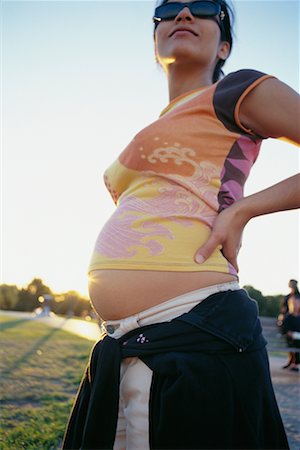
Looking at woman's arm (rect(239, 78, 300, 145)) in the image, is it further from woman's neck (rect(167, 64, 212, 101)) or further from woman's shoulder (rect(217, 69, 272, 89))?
woman's neck (rect(167, 64, 212, 101))

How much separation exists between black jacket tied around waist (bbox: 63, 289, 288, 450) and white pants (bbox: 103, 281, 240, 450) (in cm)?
2

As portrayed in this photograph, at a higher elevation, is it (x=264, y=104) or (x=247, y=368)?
(x=264, y=104)

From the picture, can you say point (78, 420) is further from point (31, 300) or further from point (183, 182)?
point (31, 300)

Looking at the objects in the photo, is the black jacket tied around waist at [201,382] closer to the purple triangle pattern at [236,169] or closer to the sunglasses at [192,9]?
the purple triangle pattern at [236,169]

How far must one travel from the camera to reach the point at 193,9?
1721 millimetres

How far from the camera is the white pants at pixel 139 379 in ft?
4.11

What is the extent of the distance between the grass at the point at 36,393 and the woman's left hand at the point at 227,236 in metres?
2.18

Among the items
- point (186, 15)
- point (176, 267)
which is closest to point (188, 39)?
point (186, 15)

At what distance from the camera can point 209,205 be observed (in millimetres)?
1425

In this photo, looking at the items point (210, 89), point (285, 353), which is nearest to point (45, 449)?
point (210, 89)

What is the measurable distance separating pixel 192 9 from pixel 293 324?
7792mm

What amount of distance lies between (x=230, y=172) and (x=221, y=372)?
0.66 metres

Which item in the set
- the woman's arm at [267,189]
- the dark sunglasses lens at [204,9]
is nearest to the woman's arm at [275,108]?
the woman's arm at [267,189]

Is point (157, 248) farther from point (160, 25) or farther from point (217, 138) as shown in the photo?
point (160, 25)
